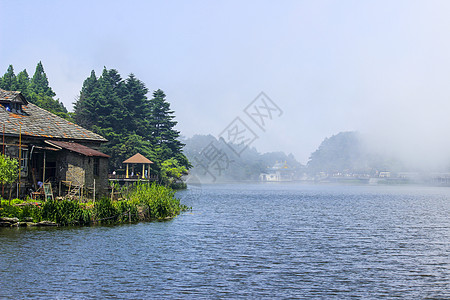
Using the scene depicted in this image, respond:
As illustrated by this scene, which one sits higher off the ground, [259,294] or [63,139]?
[63,139]

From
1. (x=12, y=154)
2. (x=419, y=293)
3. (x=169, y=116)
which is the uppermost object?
(x=169, y=116)

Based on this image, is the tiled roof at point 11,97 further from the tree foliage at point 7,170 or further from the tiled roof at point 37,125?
the tree foliage at point 7,170

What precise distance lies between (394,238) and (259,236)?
890 centimetres

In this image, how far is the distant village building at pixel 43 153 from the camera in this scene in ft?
127

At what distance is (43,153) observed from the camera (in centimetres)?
4134

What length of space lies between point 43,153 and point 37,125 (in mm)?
2675

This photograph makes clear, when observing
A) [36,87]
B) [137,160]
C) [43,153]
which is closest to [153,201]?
[43,153]

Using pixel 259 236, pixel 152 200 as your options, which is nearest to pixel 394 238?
pixel 259 236

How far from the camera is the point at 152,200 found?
37.4 meters

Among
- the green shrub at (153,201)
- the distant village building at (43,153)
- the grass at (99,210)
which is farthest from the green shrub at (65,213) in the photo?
the distant village building at (43,153)

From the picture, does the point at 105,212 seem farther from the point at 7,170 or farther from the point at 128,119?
the point at 128,119

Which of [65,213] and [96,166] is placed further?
[96,166]

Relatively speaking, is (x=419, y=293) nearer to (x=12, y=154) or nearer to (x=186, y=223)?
(x=186, y=223)

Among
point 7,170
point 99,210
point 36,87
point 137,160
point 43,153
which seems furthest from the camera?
point 36,87
